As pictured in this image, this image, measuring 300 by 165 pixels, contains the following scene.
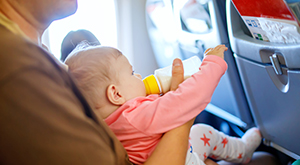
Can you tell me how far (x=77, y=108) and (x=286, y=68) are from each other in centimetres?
73

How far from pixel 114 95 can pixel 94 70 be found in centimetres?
9

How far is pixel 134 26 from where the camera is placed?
1874 millimetres

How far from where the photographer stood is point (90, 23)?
1.71m

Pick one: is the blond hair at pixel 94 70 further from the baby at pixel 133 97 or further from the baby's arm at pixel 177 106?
the baby's arm at pixel 177 106

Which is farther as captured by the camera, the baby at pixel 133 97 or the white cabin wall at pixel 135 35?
the white cabin wall at pixel 135 35

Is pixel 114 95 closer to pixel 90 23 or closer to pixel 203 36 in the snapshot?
pixel 203 36

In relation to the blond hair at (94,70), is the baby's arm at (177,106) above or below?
below

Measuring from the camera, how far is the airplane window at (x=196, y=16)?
1.10 metres

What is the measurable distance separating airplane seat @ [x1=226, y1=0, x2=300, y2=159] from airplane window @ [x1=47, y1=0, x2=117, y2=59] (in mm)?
1041

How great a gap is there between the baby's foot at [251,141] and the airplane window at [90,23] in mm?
1167

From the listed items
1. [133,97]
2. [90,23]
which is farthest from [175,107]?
[90,23]

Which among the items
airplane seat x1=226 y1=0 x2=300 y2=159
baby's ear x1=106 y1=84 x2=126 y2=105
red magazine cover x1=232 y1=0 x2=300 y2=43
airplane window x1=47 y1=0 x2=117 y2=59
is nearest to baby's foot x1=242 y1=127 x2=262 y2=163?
airplane seat x1=226 y1=0 x2=300 y2=159

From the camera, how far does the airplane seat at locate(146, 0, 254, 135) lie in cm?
106

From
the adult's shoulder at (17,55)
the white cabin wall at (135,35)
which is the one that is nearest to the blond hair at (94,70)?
the adult's shoulder at (17,55)
